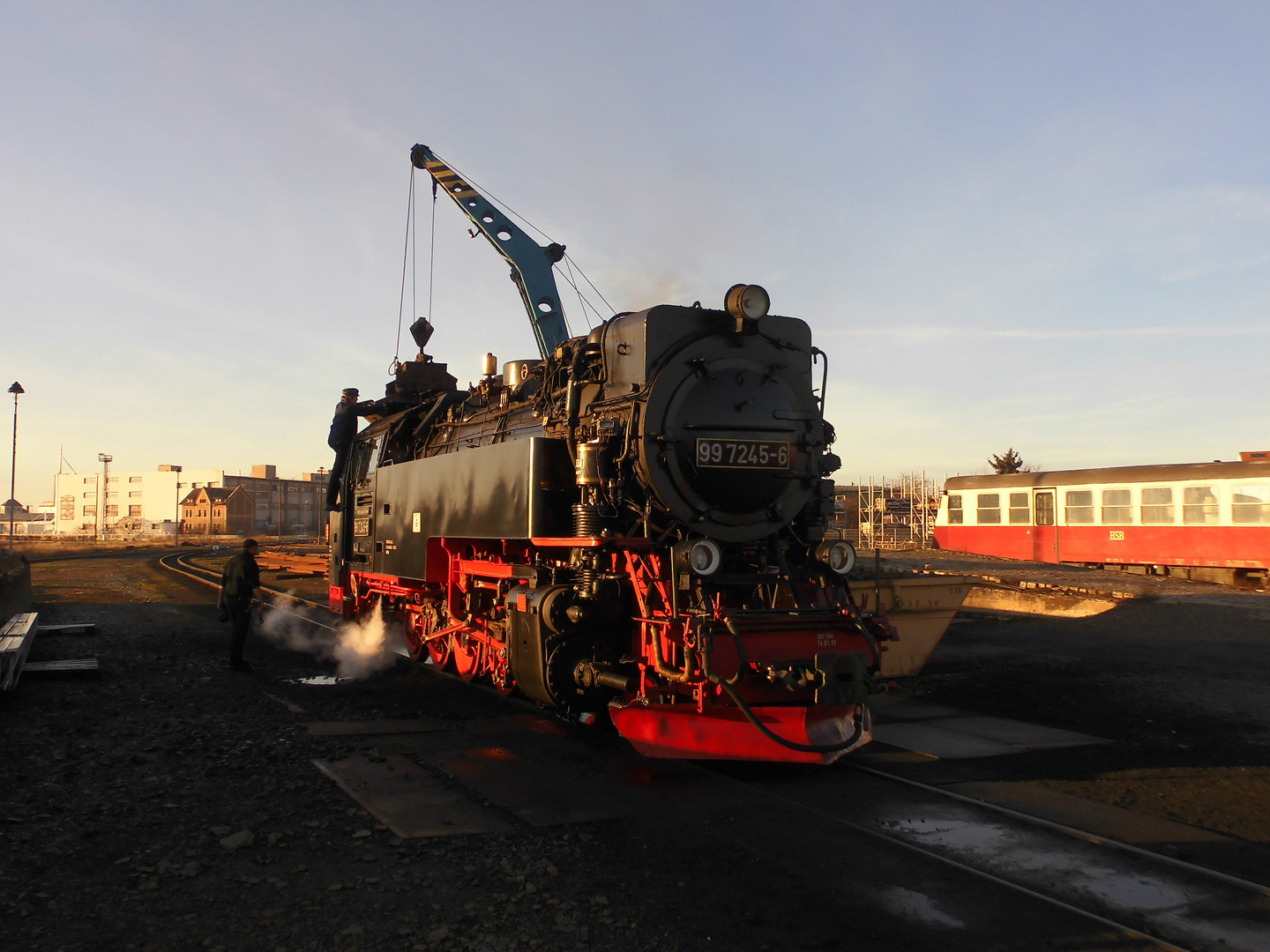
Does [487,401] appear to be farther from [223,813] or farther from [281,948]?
[281,948]

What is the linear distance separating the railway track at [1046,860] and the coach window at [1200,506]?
16682mm

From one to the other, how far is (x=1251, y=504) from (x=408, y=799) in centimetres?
1929

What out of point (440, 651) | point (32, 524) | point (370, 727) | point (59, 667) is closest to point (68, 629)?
point (59, 667)

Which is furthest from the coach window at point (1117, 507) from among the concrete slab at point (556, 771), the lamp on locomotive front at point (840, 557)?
the concrete slab at point (556, 771)

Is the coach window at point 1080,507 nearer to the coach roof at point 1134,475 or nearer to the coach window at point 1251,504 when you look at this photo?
the coach roof at point 1134,475

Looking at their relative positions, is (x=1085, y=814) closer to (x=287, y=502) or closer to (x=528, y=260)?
(x=528, y=260)

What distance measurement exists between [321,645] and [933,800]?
9375 millimetres

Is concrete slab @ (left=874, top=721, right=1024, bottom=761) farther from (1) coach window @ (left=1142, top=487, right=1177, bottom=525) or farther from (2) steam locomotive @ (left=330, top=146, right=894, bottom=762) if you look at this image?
(1) coach window @ (left=1142, top=487, right=1177, bottom=525)

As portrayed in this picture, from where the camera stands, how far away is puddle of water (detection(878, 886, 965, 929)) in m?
3.98

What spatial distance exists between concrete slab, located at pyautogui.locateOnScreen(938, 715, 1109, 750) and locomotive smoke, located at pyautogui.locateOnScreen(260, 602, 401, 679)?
659cm

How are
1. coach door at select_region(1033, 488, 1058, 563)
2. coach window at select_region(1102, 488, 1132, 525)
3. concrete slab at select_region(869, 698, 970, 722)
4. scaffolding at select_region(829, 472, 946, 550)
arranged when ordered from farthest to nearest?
1. scaffolding at select_region(829, 472, 946, 550)
2. coach door at select_region(1033, 488, 1058, 563)
3. coach window at select_region(1102, 488, 1132, 525)
4. concrete slab at select_region(869, 698, 970, 722)

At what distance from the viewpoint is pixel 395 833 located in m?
4.99

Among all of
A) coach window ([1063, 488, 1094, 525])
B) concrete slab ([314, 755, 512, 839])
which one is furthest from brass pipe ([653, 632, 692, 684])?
coach window ([1063, 488, 1094, 525])

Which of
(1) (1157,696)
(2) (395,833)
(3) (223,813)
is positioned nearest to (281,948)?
(2) (395,833)
